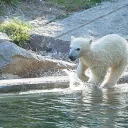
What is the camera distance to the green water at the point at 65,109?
7.47 metres

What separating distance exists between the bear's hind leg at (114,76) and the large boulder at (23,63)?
1.56 m

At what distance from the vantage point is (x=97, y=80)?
11.1 m

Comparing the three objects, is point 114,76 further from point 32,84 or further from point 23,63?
point 23,63

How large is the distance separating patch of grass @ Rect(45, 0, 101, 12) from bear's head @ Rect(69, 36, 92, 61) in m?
8.80

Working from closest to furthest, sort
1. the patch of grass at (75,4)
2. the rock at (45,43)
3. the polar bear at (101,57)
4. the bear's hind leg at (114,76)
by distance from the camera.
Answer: the polar bear at (101,57), the bear's hind leg at (114,76), the rock at (45,43), the patch of grass at (75,4)

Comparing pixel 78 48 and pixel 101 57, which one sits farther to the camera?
pixel 101 57

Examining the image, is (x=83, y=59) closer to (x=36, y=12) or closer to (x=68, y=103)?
(x=68, y=103)

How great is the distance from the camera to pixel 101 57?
11.2 metres

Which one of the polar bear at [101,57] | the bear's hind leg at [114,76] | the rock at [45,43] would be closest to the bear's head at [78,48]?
the polar bear at [101,57]

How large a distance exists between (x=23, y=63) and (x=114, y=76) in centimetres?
224

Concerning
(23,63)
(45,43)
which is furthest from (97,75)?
(45,43)

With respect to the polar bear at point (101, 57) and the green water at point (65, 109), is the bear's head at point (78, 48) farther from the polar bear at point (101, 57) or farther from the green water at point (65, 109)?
the green water at point (65, 109)

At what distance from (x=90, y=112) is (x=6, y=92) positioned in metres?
2.53

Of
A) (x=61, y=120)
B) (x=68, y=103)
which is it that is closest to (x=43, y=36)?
(x=68, y=103)
